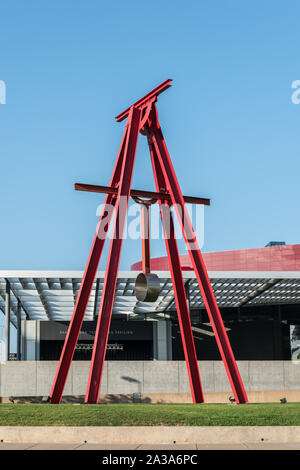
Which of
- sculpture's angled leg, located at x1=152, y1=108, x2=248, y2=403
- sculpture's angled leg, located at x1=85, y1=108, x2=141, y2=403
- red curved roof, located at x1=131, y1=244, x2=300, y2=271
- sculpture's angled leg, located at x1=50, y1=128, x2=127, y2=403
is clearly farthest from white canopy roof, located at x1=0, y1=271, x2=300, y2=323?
sculpture's angled leg, located at x1=85, y1=108, x2=141, y2=403

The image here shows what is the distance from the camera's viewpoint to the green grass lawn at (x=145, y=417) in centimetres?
1317

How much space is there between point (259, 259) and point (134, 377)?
84.8ft

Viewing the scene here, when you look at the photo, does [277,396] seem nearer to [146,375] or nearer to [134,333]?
[146,375]

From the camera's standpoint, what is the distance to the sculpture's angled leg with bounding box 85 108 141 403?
17.2 m

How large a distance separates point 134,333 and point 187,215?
28.4 meters

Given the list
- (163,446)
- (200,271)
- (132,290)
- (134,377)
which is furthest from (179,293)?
(132,290)

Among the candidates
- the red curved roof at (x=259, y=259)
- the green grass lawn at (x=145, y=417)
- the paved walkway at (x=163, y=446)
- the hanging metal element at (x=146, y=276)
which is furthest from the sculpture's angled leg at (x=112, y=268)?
the red curved roof at (x=259, y=259)

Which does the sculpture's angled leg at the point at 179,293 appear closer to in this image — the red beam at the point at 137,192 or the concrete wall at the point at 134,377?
the red beam at the point at 137,192

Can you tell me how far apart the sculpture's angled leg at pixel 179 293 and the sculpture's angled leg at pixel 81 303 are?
2096 mm

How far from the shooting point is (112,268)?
18125 millimetres

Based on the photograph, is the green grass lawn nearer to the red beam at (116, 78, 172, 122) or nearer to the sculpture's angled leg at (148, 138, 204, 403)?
the sculpture's angled leg at (148, 138, 204, 403)

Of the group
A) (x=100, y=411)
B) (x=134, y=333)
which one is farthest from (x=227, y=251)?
(x=100, y=411)
